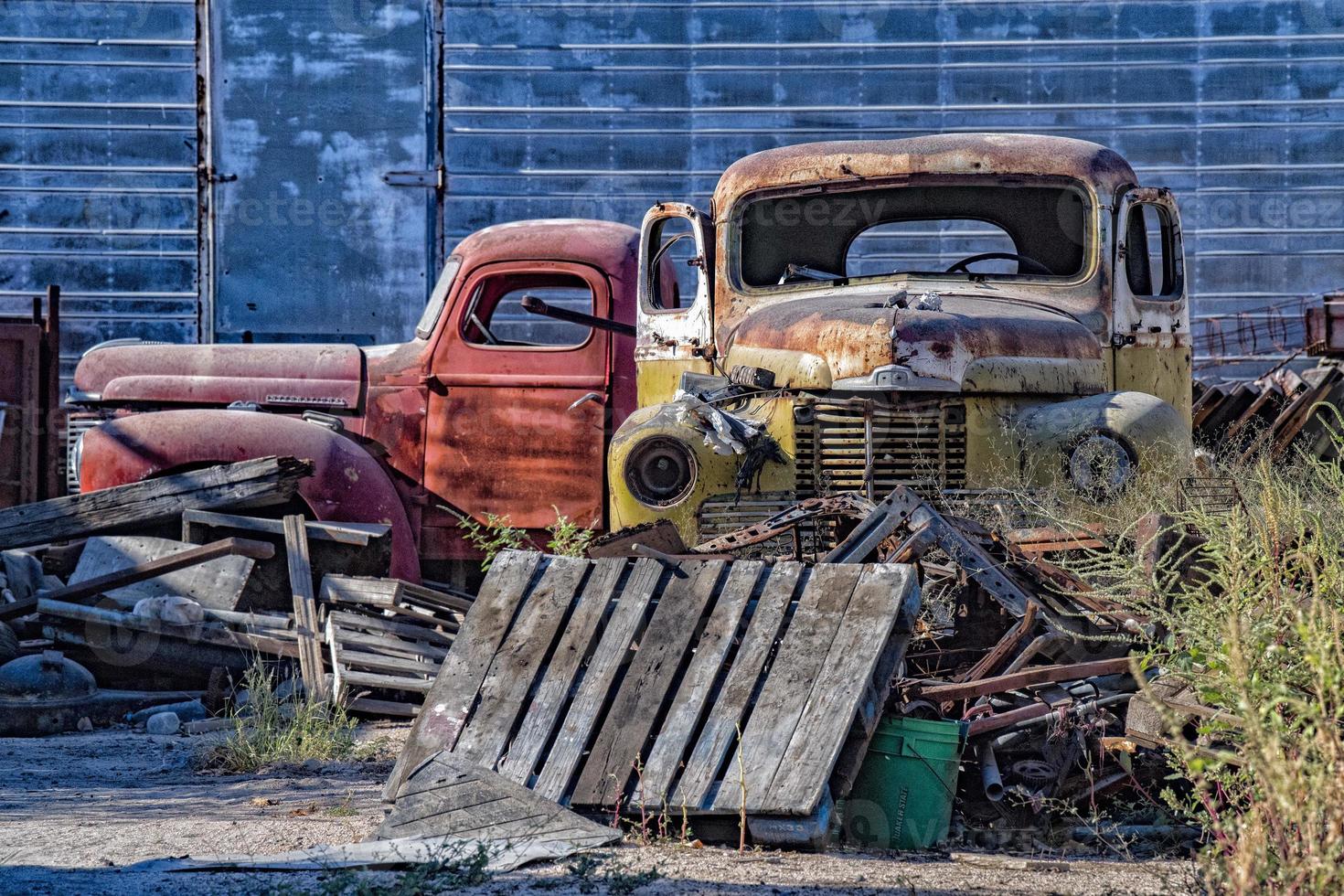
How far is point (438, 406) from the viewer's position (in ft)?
26.1

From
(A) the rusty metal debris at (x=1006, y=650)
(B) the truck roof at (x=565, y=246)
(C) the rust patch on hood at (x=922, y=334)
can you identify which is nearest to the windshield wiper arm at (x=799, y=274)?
(C) the rust patch on hood at (x=922, y=334)

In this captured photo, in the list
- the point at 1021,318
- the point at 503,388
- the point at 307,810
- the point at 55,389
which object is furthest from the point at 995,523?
the point at 55,389

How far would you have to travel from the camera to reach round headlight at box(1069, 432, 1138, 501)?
5445mm

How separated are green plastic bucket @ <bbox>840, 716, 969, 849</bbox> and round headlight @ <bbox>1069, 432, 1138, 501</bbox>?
1550 mm

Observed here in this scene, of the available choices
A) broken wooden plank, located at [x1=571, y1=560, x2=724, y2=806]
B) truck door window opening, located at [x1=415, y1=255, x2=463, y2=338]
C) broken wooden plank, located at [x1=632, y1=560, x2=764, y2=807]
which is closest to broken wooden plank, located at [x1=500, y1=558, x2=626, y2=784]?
broken wooden plank, located at [x1=571, y1=560, x2=724, y2=806]

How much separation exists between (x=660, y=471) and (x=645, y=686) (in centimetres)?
147

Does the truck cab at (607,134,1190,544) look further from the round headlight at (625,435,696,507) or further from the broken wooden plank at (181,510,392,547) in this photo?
the broken wooden plank at (181,510,392,547)

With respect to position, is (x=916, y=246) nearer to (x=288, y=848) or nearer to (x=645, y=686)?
(x=645, y=686)

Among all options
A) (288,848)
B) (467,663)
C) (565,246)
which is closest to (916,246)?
(565,246)

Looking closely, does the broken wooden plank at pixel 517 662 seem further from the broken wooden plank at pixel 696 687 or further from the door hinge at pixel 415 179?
the door hinge at pixel 415 179

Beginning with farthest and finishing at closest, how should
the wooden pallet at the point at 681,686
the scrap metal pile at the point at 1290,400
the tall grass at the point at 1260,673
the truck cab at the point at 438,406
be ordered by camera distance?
the scrap metal pile at the point at 1290,400
the truck cab at the point at 438,406
the wooden pallet at the point at 681,686
the tall grass at the point at 1260,673

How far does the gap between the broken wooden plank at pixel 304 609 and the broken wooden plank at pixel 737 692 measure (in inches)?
101

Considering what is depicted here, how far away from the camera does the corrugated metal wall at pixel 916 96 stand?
1204 cm

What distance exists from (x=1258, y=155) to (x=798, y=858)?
9.96m
